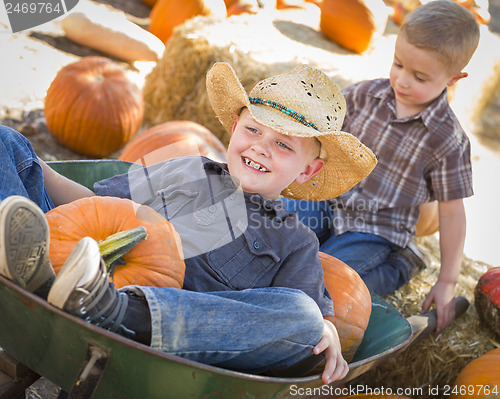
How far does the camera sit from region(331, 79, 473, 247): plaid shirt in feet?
8.36

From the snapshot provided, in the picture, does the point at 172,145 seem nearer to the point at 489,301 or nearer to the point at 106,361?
the point at 489,301

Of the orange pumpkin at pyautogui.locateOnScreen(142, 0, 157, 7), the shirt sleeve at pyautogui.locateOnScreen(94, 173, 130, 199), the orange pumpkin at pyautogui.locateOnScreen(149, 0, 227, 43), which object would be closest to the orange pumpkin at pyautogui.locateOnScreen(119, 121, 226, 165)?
the shirt sleeve at pyautogui.locateOnScreen(94, 173, 130, 199)

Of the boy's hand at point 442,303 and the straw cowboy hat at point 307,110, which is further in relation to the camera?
the boy's hand at point 442,303

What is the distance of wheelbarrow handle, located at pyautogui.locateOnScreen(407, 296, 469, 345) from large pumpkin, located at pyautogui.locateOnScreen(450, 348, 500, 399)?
0.22 m

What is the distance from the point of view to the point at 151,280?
4.75 feet

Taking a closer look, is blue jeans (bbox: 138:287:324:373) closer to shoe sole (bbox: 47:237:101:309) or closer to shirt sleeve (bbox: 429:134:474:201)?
shoe sole (bbox: 47:237:101:309)

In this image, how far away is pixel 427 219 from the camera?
3.16 meters

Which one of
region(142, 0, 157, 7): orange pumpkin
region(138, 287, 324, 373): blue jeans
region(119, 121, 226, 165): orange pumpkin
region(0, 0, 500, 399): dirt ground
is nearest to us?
region(138, 287, 324, 373): blue jeans

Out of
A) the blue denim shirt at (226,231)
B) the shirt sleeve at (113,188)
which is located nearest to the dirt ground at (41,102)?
the shirt sleeve at (113,188)

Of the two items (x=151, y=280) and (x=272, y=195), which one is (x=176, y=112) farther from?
(x=151, y=280)

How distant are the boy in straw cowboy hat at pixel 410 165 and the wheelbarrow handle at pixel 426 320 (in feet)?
0.22

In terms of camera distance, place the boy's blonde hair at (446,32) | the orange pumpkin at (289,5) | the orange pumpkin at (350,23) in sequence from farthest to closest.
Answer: the orange pumpkin at (289,5)
the orange pumpkin at (350,23)
the boy's blonde hair at (446,32)

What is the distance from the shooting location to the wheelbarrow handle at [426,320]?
6.82 feet

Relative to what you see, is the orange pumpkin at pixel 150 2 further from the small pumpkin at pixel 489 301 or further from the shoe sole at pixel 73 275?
the shoe sole at pixel 73 275
